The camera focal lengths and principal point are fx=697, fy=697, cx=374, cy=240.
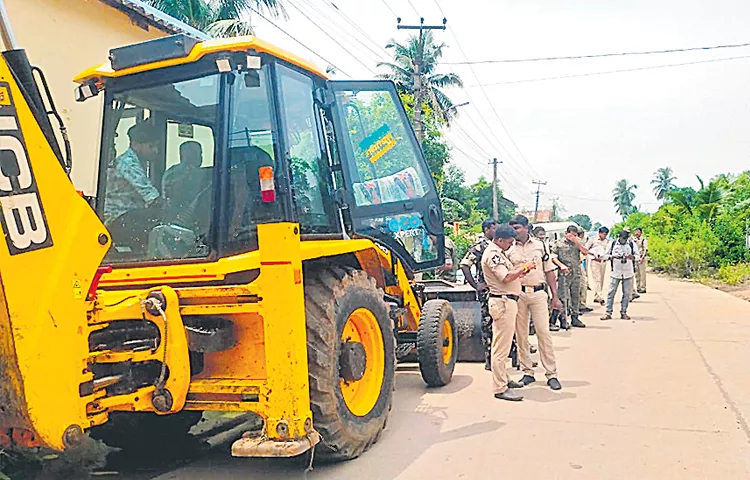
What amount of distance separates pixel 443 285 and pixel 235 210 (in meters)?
5.13

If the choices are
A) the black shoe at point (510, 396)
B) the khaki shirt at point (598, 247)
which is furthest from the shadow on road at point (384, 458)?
the khaki shirt at point (598, 247)

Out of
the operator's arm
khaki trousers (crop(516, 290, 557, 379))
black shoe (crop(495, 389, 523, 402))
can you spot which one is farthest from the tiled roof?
black shoe (crop(495, 389, 523, 402))

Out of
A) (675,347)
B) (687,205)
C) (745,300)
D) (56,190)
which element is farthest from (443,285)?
(687,205)

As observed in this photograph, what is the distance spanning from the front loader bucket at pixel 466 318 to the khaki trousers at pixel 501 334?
150 centimetres

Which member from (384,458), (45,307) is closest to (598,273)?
(384,458)

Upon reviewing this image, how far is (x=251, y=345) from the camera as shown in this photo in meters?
4.40

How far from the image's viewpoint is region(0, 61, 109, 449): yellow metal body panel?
124 inches

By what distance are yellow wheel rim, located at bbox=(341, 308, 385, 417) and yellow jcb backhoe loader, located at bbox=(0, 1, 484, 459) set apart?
0.05 ft

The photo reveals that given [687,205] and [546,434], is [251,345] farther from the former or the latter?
[687,205]

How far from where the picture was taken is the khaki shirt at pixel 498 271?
21.7ft

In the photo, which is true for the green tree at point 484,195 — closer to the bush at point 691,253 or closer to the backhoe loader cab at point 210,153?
the bush at point 691,253

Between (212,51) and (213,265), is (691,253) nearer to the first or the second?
(212,51)

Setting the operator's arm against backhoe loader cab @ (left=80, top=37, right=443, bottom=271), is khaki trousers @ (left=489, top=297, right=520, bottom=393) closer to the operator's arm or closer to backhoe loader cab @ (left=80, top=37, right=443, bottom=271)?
backhoe loader cab @ (left=80, top=37, right=443, bottom=271)

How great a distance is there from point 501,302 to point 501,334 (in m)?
0.31
